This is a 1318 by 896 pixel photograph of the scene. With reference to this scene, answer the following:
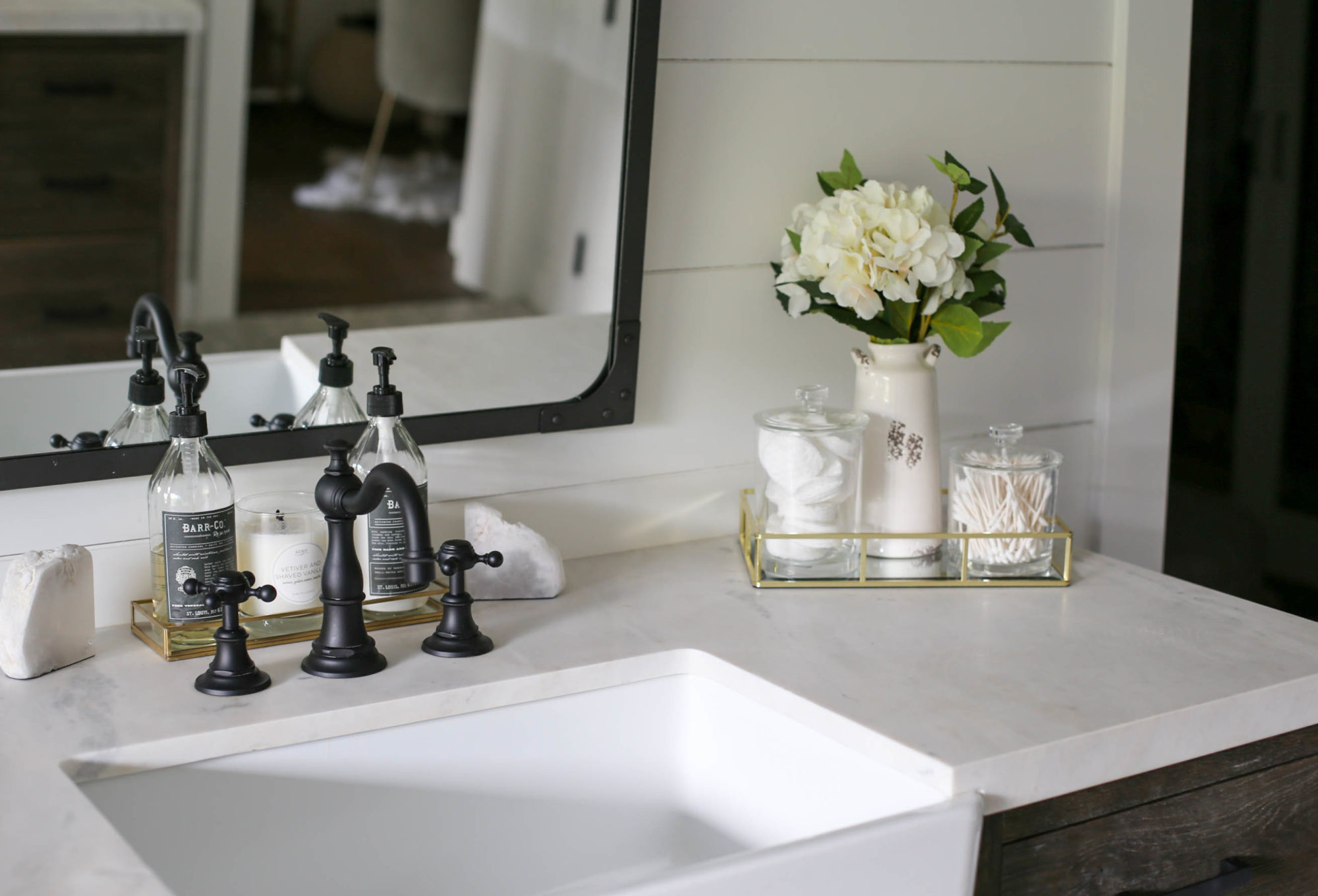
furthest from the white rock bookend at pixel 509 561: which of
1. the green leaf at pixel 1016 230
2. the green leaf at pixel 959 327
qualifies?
the green leaf at pixel 1016 230

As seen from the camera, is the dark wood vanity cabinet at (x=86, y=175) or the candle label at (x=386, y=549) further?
the candle label at (x=386, y=549)

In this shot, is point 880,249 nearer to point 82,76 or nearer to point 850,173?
point 850,173

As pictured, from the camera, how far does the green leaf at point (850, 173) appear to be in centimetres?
142

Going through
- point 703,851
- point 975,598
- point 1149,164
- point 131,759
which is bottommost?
point 703,851

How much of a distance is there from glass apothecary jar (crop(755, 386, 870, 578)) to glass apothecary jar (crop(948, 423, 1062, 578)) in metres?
0.11

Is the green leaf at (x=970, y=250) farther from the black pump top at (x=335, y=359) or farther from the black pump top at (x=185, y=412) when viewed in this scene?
the black pump top at (x=185, y=412)

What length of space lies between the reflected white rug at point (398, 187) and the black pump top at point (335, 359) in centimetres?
11

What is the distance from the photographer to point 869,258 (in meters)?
1.32

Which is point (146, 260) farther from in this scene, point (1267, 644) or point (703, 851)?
point (1267, 644)

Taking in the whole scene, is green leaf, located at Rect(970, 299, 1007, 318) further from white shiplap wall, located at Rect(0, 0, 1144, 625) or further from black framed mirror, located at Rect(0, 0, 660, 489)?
black framed mirror, located at Rect(0, 0, 660, 489)

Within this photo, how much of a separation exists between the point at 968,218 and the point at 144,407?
82 cm

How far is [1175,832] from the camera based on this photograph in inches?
44.7

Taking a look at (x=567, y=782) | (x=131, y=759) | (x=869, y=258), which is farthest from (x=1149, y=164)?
(x=131, y=759)

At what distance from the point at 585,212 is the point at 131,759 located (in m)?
0.68
